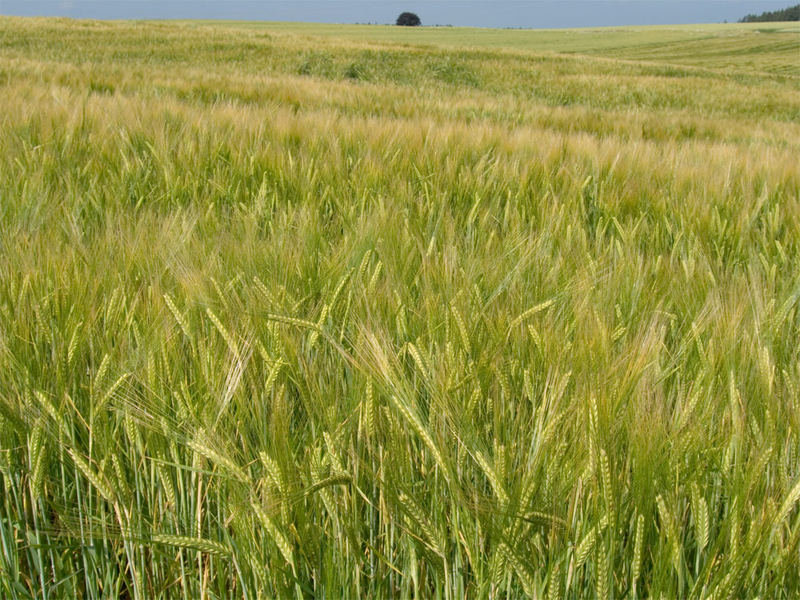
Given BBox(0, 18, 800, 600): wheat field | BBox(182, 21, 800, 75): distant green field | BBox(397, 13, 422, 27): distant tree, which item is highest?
BBox(397, 13, 422, 27): distant tree

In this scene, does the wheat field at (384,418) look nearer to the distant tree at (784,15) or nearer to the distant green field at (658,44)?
the distant green field at (658,44)

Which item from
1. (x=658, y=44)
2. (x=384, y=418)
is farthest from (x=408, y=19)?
(x=384, y=418)

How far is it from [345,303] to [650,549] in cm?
51

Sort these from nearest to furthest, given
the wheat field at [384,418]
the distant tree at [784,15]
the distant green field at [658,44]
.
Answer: the wheat field at [384,418], the distant green field at [658,44], the distant tree at [784,15]

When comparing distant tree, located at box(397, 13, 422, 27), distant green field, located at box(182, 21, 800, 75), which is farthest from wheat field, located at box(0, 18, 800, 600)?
distant tree, located at box(397, 13, 422, 27)

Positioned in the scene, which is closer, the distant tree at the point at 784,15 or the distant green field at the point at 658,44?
the distant green field at the point at 658,44

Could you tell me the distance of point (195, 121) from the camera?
2.42 metres

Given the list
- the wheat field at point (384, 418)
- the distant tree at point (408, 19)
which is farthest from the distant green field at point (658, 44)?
the wheat field at point (384, 418)

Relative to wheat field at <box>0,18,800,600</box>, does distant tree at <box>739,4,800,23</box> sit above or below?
above

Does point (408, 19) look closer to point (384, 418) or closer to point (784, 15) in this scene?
point (784, 15)

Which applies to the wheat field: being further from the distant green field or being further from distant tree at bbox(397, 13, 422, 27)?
distant tree at bbox(397, 13, 422, 27)

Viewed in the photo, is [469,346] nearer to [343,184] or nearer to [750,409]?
[750,409]

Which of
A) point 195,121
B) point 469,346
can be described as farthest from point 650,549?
point 195,121

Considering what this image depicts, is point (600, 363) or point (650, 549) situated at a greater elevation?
point (600, 363)
